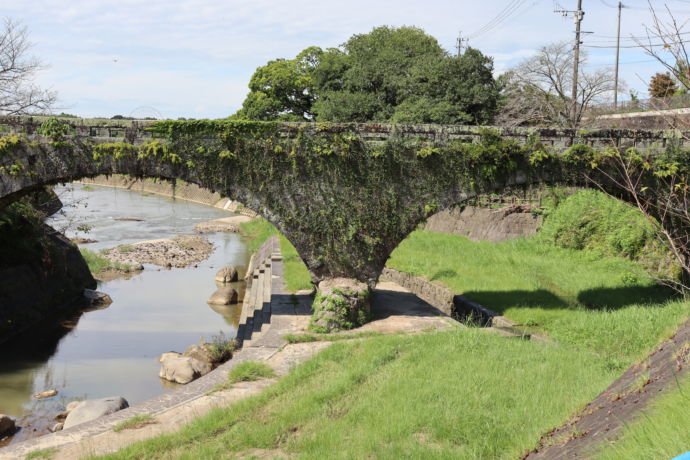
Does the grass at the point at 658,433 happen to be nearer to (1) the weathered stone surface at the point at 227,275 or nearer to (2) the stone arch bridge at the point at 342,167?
→ (2) the stone arch bridge at the point at 342,167

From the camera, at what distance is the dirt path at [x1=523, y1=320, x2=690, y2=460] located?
5102 millimetres

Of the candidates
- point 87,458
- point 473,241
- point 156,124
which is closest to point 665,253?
point 473,241

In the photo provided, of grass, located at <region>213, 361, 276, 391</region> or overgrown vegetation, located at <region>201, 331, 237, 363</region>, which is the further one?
overgrown vegetation, located at <region>201, 331, 237, 363</region>

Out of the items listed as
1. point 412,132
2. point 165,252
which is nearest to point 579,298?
point 412,132

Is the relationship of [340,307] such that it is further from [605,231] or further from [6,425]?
[605,231]

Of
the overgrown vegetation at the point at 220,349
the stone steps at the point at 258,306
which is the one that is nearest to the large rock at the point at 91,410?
the stone steps at the point at 258,306

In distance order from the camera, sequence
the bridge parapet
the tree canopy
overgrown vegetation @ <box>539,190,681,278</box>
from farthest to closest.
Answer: the tree canopy
overgrown vegetation @ <box>539,190,681,278</box>
the bridge parapet

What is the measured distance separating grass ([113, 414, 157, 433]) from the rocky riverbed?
18121 millimetres

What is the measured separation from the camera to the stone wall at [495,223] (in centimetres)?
2358

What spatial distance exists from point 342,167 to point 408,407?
702cm

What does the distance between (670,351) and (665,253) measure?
12194mm

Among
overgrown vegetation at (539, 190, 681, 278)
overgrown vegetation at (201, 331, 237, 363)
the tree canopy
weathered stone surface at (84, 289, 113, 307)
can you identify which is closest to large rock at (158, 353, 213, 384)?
overgrown vegetation at (201, 331, 237, 363)

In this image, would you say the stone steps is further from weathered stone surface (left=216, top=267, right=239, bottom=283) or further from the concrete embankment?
the concrete embankment

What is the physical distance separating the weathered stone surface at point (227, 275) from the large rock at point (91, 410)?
41.7ft
